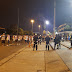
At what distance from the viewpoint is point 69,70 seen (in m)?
6.27

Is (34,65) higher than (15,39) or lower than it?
lower

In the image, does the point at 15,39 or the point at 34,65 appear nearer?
the point at 34,65

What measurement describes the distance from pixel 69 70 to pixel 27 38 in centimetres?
1800

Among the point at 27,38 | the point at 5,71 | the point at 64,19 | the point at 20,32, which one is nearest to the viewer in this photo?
the point at 5,71

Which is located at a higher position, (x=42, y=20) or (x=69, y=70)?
(x=42, y=20)

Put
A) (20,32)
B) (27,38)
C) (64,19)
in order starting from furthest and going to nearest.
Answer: (64,19)
(20,32)
(27,38)

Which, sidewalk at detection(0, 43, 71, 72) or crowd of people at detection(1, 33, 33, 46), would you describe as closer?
sidewalk at detection(0, 43, 71, 72)

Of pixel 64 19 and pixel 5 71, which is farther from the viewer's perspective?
pixel 64 19

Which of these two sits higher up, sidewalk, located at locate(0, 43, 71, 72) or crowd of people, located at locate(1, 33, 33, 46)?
crowd of people, located at locate(1, 33, 33, 46)

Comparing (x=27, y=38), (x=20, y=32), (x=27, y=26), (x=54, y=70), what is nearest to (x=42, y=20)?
(x=27, y=26)

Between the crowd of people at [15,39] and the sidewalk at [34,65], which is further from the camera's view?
the crowd of people at [15,39]

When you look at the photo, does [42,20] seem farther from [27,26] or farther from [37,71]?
[37,71]

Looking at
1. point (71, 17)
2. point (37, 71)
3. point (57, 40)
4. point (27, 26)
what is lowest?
point (37, 71)

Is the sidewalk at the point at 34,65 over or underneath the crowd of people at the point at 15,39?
underneath
